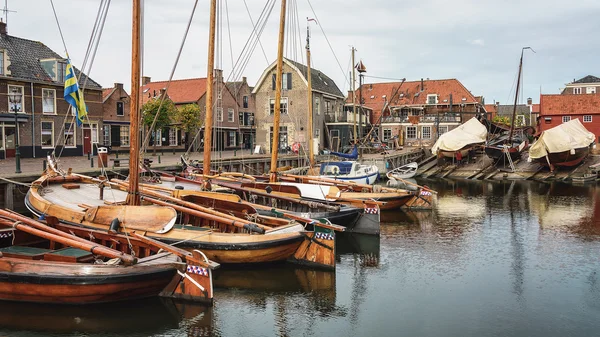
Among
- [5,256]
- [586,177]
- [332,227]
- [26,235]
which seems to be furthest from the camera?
[586,177]

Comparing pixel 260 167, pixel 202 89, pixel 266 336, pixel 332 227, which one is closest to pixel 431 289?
pixel 332 227

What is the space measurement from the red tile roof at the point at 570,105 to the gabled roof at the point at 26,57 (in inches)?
1940

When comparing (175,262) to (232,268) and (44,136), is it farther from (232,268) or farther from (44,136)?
(44,136)

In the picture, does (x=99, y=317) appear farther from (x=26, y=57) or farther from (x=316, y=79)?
(x=316, y=79)

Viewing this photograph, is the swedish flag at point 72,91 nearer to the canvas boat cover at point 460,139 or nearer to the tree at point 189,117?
the tree at point 189,117

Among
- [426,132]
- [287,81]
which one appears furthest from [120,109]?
[426,132]

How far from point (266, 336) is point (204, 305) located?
1888 mm

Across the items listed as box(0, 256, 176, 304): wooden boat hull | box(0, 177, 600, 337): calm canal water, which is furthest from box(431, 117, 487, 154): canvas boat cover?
box(0, 256, 176, 304): wooden boat hull

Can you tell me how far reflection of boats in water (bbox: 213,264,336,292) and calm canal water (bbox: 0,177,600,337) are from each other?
0.03m

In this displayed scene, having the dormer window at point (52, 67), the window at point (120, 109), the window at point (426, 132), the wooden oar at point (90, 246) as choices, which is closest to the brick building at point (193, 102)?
the window at point (120, 109)

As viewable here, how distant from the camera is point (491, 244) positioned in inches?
722

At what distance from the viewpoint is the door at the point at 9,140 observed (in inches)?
1348

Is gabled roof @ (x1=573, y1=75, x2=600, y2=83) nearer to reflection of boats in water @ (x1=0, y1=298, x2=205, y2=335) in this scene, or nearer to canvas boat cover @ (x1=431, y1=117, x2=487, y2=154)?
canvas boat cover @ (x1=431, y1=117, x2=487, y2=154)

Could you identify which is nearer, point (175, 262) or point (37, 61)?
point (175, 262)
